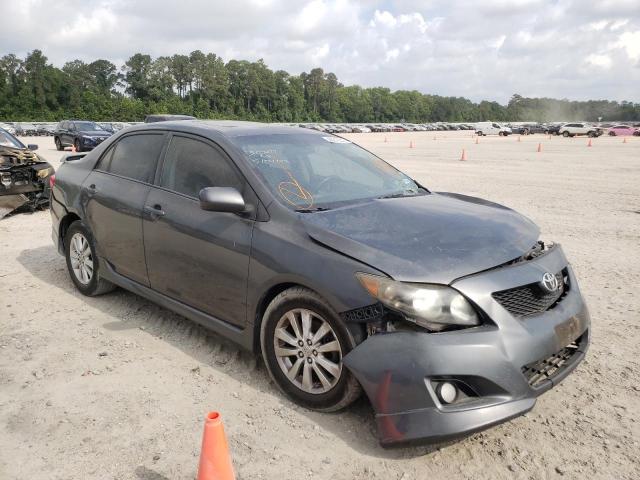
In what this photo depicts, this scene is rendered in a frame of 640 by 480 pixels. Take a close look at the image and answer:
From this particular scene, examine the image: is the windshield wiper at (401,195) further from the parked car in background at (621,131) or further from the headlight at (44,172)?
the parked car in background at (621,131)

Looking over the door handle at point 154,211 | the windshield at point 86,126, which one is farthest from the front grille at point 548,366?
the windshield at point 86,126

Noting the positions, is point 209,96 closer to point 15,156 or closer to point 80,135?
point 80,135

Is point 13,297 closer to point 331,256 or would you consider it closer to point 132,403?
point 132,403

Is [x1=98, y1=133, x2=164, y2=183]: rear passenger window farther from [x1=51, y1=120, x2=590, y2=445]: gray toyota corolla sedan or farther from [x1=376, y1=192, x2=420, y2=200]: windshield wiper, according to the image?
[x1=376, y1=192, x2=420, y2=200]: windshield wiper

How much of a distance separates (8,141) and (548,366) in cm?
1038

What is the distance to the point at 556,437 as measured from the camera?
2.95m

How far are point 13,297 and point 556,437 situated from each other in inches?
194

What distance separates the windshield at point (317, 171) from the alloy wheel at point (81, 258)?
217 cm

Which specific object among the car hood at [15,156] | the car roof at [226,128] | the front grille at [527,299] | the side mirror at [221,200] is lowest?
the front grille at [527,299]

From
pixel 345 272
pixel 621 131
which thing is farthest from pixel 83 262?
pixel 621 131

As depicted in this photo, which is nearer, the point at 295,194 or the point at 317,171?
the point at 295,194

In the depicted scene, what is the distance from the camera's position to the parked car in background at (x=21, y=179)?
9.16m

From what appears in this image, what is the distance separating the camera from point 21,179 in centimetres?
939

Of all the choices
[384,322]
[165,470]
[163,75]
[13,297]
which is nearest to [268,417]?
[165,470]
